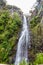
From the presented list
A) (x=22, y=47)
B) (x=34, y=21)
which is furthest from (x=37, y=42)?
(x=34, y=21)

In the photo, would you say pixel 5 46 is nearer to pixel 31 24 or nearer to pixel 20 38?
pixel 20 38

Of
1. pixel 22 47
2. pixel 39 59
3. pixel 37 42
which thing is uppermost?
pixel 37 42

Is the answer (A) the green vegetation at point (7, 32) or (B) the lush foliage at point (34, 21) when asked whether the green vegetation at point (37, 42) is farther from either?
(A) the green vegetation at point (7, 32)

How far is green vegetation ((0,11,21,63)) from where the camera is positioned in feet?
59.2

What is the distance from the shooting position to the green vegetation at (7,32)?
711 inches

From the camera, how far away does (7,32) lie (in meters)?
19.5

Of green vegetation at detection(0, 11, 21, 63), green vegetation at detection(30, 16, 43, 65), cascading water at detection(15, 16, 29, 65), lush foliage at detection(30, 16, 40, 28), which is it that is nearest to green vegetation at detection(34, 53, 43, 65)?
green vegetation at detection(30, 16, 43, 65)

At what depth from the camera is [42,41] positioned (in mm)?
18141

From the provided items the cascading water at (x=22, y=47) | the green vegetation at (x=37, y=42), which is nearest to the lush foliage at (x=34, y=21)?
the green vegetation at (x=37, y=42)

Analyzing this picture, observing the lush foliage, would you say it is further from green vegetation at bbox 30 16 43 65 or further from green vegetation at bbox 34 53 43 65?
green vegetation at bbox 34 53 43 65

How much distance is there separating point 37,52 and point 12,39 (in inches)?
98.5

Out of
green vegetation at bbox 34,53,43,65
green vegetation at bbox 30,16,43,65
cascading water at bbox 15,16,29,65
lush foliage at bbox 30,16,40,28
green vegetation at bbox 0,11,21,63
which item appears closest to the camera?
green vegetation at bbox 34,53,43,65

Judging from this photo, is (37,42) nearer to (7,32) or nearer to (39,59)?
(39,59)

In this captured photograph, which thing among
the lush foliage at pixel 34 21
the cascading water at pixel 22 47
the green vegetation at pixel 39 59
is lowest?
the green vegetation at pixel 39 59
